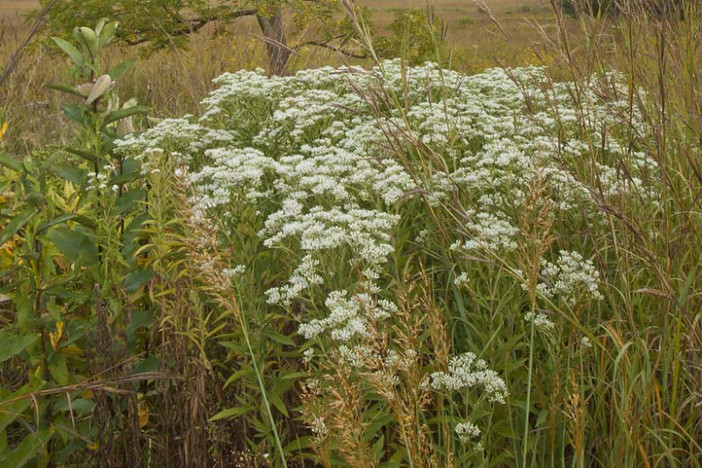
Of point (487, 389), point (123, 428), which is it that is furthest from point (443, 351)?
point (123, 428)

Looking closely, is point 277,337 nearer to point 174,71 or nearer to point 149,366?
point 149,366

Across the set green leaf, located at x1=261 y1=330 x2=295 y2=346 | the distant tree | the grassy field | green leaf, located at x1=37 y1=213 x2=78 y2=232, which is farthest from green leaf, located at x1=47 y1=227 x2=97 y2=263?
the distant tree

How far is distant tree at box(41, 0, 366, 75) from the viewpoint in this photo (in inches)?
303

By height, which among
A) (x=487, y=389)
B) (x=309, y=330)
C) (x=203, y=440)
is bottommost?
(x=203, y=440)

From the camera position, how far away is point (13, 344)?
6.39 feet

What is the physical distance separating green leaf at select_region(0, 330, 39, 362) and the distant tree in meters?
5.68

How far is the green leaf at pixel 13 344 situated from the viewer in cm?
193

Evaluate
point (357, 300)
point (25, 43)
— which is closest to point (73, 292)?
point (25, 43)

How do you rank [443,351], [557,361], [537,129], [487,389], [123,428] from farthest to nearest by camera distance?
[537,129], [123,428], [557,361], [487,389], [443,351]

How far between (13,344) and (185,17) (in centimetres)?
719

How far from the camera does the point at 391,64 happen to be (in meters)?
4.61

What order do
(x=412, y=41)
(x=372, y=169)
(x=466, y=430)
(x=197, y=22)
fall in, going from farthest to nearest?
(x=197, y=22) < (x=412, y=41) < (x=372, y=169) < (x=466, y=430)

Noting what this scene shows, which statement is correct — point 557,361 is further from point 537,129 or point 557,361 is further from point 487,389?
point 537,129

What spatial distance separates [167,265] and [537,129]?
1833 mm
